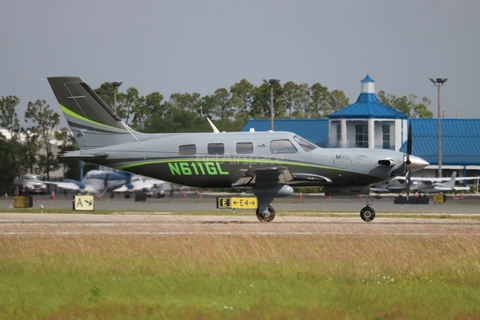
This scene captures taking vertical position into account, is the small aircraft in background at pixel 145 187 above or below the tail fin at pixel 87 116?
below

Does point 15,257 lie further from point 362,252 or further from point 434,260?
point 434,260

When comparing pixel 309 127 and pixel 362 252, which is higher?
pixel 309 127

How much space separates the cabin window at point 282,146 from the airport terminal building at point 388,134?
154 feet

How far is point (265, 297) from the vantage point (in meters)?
10.4

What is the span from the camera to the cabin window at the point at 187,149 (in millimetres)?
24062

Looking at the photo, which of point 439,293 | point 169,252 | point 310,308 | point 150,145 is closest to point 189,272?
point 169,252

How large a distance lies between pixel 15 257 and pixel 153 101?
200 feet

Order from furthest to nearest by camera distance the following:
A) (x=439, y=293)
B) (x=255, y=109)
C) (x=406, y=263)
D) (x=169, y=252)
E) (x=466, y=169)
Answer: (x=255, y=109) < (x=466, y=169) < (x=169, y=252) < (x=406, y=263) < (x=439, y=293)

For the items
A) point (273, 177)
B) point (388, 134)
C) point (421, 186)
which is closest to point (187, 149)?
point (273, 177)

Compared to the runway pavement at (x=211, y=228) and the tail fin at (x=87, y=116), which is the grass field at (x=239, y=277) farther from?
the tail fin at (x=87, y=116)

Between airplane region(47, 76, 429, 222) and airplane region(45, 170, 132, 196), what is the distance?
3290cm

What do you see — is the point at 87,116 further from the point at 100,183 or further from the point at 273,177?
the point at 100,183

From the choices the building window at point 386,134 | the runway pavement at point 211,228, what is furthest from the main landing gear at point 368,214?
the building window at point 386,134

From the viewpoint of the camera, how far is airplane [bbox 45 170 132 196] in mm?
57500
